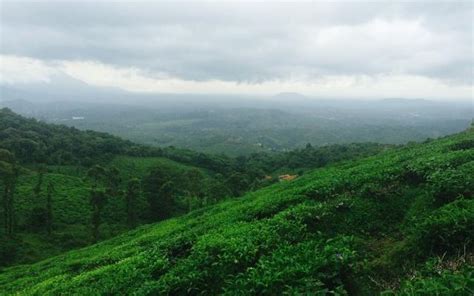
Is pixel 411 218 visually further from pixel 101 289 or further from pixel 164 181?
pixel 164 181

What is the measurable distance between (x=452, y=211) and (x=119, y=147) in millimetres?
101143

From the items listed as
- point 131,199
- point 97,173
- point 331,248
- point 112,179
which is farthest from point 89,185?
point 331,248

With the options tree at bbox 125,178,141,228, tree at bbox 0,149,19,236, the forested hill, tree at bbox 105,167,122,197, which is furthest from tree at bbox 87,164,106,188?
tree at bbox 0,149,19,236

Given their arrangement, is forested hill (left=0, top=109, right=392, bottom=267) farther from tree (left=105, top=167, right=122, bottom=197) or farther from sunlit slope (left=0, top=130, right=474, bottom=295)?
sunlit slope (left=0, top=130, right=474, bottom=295)

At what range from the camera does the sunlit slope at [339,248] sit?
8.44 metres

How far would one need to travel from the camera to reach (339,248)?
9.83 meters

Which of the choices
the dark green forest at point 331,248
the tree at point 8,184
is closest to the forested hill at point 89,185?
the tree at point 8,184

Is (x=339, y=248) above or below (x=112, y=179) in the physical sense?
above

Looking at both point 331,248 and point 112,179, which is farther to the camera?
point 112,179

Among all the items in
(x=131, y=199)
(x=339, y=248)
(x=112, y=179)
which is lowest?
(x=131, y=199)

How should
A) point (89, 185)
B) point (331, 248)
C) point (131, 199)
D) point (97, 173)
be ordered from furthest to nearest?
point (89, 185) < point (97, 173) < point (131, 199) < point (331, 248)

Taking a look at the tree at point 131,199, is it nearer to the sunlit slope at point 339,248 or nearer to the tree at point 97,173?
the tree at point 97,173

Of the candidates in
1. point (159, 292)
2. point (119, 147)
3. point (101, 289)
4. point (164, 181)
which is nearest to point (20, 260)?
point (164, 181)

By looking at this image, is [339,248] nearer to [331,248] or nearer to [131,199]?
[331,248]
